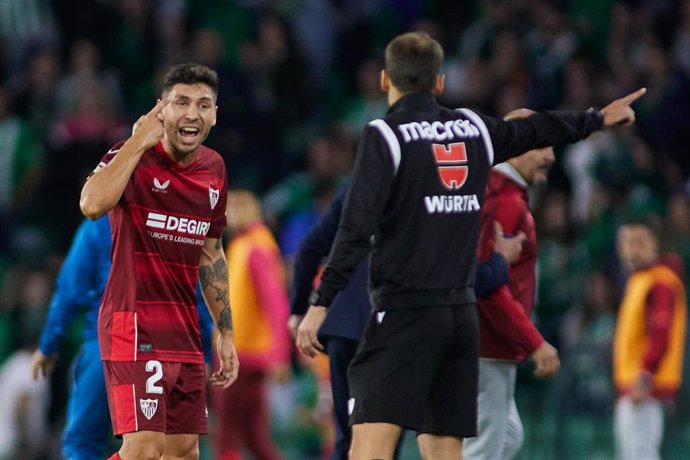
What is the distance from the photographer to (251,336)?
11797 mm

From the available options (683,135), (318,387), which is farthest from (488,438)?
(683,135)

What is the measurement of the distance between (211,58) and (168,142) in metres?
8.77

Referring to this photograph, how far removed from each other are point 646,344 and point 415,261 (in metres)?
4.83

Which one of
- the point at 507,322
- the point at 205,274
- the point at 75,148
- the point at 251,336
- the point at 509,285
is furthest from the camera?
the point at 75,148

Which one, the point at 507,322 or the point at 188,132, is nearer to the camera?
the point at 188,132

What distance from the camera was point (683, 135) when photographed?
1495 centimetres

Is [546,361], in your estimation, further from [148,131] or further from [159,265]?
[148,131]

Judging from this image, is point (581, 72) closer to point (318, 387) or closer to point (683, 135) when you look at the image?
point (683, 135)

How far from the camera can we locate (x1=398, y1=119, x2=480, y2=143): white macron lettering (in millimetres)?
6781

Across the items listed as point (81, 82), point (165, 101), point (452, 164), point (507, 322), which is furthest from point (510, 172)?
point (81, 82)

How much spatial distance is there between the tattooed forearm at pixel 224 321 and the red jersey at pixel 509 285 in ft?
4.38

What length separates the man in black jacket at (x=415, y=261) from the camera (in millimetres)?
6730

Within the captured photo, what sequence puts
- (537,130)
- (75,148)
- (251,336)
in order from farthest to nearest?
1. (75,148)
2. (251,336)
3. (537,130)

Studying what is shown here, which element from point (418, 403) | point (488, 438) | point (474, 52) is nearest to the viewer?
point (418, 403)
